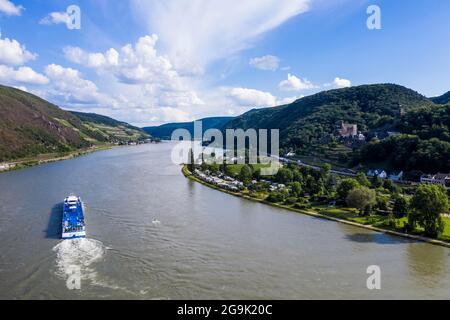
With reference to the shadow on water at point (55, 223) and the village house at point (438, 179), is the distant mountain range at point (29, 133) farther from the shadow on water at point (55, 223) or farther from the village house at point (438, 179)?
the village house at point (438, 179)

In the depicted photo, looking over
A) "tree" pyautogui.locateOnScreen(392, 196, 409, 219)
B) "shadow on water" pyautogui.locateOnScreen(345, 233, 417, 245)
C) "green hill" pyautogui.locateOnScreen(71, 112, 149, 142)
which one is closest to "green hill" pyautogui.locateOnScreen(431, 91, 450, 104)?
"tree" pyautogui.locateOnScreen(392, 196, 409, 219)

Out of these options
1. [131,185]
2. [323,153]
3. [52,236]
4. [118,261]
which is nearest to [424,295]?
[118,261]

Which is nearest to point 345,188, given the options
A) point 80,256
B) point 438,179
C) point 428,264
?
point 428,264

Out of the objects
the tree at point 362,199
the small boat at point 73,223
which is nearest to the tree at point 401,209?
the tree at point 362,199

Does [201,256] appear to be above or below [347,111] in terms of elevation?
below

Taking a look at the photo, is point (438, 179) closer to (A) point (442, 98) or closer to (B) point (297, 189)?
(B) point (297, 189)

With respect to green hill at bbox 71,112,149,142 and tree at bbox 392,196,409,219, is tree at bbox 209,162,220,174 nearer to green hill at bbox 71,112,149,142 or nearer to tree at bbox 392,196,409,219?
tree at bbox 392,196,409,219
